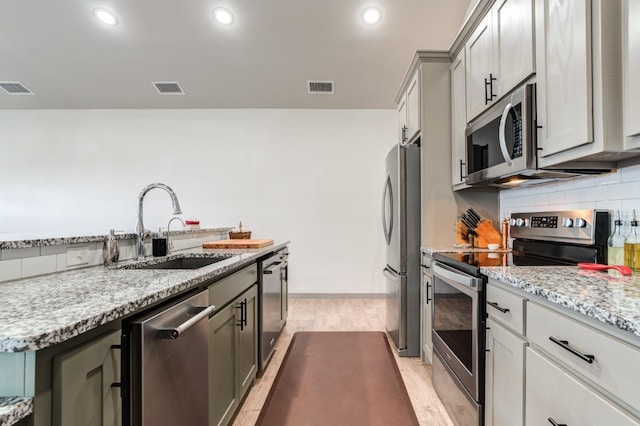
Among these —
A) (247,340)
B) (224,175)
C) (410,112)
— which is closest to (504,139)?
(410,112)

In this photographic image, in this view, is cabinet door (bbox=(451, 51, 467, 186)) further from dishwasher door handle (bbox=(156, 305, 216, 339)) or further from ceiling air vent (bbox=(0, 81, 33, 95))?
ceiling air vent (bbox=(0, 81, 33, 95))

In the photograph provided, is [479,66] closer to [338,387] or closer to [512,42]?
[512,42]

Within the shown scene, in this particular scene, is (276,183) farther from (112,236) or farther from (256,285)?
(112,236)

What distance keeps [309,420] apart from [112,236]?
4.76ft

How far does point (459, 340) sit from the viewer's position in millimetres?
1728

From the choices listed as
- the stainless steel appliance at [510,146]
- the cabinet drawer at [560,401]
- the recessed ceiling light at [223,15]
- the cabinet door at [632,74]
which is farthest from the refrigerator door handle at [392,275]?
the recessed ceiling light at [223,15]

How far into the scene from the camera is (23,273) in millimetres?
1253

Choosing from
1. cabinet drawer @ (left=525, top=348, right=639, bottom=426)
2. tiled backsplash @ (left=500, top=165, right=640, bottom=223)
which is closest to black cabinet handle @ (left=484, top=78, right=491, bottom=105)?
tiled backsplash @ (left=500, top=165, right=640, bottom=223)

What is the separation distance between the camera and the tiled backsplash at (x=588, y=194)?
1464 millimetres

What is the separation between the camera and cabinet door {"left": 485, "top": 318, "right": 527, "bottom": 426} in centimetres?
120

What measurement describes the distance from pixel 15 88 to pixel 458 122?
563cm

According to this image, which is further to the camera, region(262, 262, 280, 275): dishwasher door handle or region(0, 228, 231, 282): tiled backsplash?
region(262, 262, 280, 275): dishwasher door handle

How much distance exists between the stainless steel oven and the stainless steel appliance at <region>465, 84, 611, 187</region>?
633mm

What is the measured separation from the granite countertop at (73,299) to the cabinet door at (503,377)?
1.22 m
